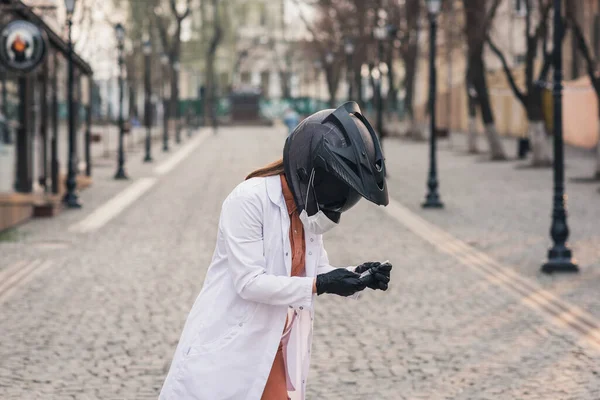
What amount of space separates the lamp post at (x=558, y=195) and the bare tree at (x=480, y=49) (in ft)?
66.9

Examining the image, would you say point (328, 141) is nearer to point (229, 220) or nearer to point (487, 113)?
point (229, 220)

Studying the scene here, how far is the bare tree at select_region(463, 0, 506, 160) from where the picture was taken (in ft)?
114

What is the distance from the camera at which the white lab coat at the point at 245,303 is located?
153 inches

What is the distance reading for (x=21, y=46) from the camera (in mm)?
18188

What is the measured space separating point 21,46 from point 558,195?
323 inches

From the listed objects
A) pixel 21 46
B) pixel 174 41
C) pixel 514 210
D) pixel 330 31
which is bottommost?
pixel 514 210

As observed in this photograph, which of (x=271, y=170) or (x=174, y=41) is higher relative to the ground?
(x=174, y=41)

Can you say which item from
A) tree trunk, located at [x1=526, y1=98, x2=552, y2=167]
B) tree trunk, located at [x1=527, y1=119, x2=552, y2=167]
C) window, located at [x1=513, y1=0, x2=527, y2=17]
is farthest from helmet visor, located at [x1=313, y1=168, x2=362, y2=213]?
window, located at [x1=513, y1=0, x2=527, y2=17]

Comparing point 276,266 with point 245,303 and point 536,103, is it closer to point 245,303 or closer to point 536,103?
point 245,303

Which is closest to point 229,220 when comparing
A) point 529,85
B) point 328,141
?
point 328,141

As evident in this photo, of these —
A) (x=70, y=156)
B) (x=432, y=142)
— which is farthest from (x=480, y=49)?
(x=70, y=156)

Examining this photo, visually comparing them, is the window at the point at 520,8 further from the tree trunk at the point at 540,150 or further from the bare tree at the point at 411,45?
the tree trunk at the point at 540,150

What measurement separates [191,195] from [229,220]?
21.4 m

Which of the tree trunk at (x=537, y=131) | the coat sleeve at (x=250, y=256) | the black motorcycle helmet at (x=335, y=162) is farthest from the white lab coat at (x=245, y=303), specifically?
the tree trunk at (x=537, y=131)
